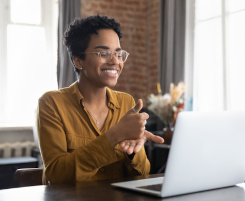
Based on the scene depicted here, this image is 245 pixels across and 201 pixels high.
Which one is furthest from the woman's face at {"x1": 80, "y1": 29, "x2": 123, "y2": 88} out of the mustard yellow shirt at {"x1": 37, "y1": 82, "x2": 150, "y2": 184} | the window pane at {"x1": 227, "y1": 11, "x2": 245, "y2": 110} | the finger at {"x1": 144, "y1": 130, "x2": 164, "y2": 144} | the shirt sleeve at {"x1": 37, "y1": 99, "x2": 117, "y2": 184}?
the window pane at {"x1": 227, "y1": 11, "x2": 245, "y2": 110}

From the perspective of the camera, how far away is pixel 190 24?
4.79 m

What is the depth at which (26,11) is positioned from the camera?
15.8 feet

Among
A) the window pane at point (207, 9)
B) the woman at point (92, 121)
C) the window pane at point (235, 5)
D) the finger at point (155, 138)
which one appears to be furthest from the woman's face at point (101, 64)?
the window pane at point (207, 9)

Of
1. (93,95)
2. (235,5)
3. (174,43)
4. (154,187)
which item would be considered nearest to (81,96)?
(93,95)

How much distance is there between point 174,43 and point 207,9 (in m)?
0.59

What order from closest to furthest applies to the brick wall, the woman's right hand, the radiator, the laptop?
1. the laptop
2. the woman's right hand
3. the radiator
4. the brick wall

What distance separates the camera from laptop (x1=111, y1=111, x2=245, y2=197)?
114 cm

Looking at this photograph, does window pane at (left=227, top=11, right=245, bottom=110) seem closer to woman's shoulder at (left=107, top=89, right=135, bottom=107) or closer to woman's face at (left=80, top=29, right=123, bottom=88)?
woman's shoulder at (left=107, top=89, right=135, bottom=107)

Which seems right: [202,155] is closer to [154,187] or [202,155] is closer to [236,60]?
[154,187]

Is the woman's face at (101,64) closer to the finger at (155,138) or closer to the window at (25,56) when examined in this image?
the finger at (155,138)

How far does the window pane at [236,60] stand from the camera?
13.4 feet

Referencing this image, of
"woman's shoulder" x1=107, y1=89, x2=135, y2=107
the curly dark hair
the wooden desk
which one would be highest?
the curly dark hair

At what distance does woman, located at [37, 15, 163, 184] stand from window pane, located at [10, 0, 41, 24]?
9.59ft

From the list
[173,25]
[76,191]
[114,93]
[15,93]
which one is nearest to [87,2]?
[173,25]
